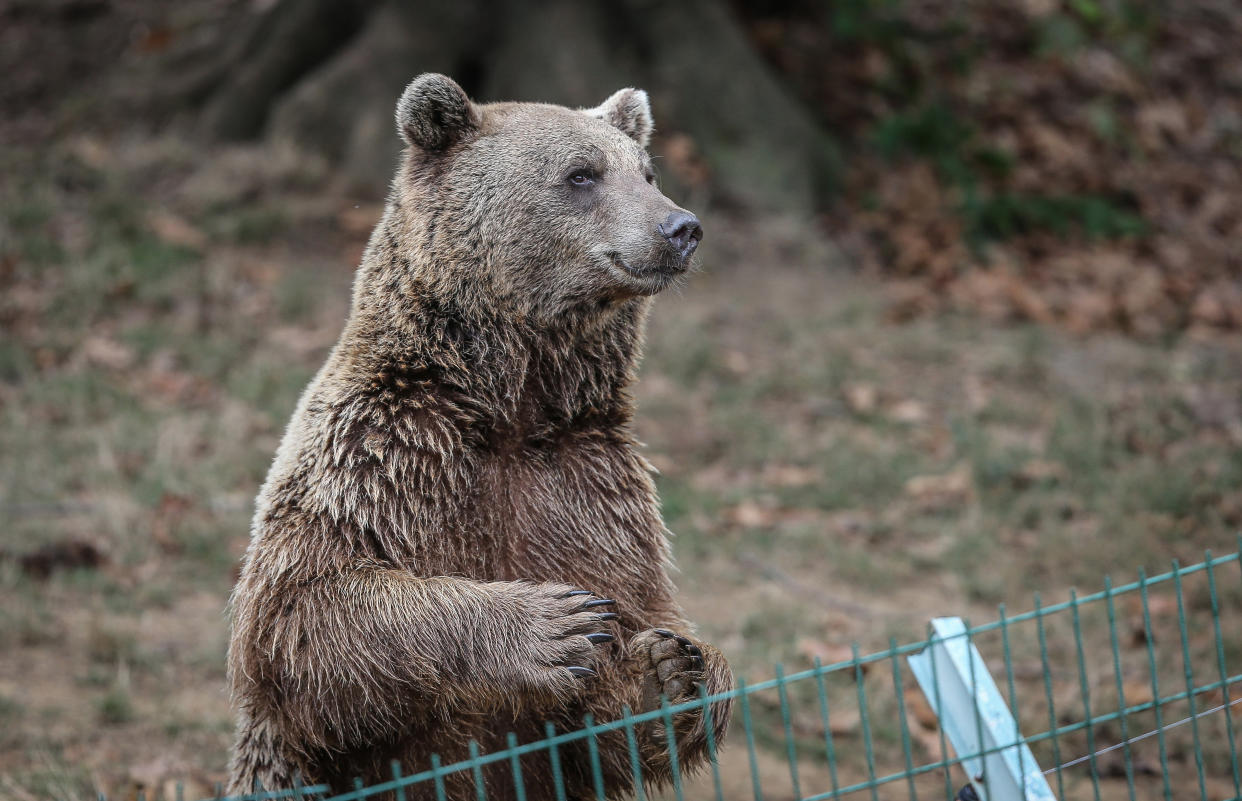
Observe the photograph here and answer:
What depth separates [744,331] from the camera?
9203 mm

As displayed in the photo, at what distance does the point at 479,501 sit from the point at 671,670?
715 millimetres

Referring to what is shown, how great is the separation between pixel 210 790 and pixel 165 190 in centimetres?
641

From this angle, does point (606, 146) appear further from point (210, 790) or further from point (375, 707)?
point (210, 790)

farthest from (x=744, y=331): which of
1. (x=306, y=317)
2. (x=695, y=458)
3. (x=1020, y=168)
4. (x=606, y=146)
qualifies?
(x=606, y=146)

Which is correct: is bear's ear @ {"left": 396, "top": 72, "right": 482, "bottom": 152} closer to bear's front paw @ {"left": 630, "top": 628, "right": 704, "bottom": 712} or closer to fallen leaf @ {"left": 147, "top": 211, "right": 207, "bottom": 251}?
bear's front paw @ {"left": 630, "top": 628, "right": 704, "bottom": 712}

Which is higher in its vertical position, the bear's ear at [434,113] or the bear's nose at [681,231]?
the bear's ear at [434,113]

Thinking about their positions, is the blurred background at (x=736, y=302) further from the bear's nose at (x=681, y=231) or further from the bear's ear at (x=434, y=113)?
the bear's ear at (x=434, y=113)

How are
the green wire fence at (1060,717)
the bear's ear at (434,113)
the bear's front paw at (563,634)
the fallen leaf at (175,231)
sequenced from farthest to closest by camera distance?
the fallen leaf at (175,231), the green wire fence at (1060,717), the bear's ear at (434,113), the bear's front paw at (563,634)

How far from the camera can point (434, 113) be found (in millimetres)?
3713

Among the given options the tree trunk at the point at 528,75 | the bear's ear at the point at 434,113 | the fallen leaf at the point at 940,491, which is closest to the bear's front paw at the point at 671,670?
the bear's ear at the point at 434,113

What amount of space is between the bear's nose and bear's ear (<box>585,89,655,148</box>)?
609 mm

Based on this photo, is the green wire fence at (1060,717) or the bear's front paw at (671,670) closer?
the bear's front paw at (671,670)

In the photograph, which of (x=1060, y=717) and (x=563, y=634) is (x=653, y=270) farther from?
(x=1060, y=717)

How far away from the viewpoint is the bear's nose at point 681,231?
355 cm
